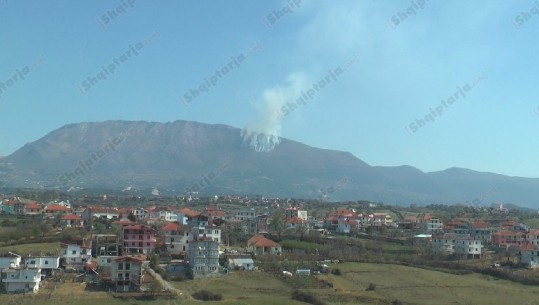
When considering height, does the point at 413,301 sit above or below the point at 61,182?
below

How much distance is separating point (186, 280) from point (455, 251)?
2049 cm

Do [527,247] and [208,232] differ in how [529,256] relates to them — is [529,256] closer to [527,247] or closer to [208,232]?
[527,247]

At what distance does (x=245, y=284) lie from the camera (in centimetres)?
2906

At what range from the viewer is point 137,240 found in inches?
1411

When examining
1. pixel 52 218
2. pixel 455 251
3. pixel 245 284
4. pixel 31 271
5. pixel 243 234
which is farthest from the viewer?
pixel 52 218

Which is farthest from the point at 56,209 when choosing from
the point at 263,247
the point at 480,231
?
the point at 480,231

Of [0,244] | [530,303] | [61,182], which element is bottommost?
[530,303]

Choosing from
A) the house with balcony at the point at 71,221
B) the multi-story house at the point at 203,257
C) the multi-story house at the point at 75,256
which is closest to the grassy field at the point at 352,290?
the multi-story house at the point at 203,257

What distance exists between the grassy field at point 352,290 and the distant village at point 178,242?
54.2 inches

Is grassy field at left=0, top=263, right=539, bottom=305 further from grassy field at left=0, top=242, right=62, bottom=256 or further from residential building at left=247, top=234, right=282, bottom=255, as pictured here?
grassy field at left=0, top=242, right=62, bottom=256

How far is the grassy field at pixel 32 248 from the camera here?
32938mm

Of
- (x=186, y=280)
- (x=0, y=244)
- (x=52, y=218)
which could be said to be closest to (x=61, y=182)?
(x=52, y=218)

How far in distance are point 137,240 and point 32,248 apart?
17.9 feet

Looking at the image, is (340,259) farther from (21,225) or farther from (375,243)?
(21,225)
